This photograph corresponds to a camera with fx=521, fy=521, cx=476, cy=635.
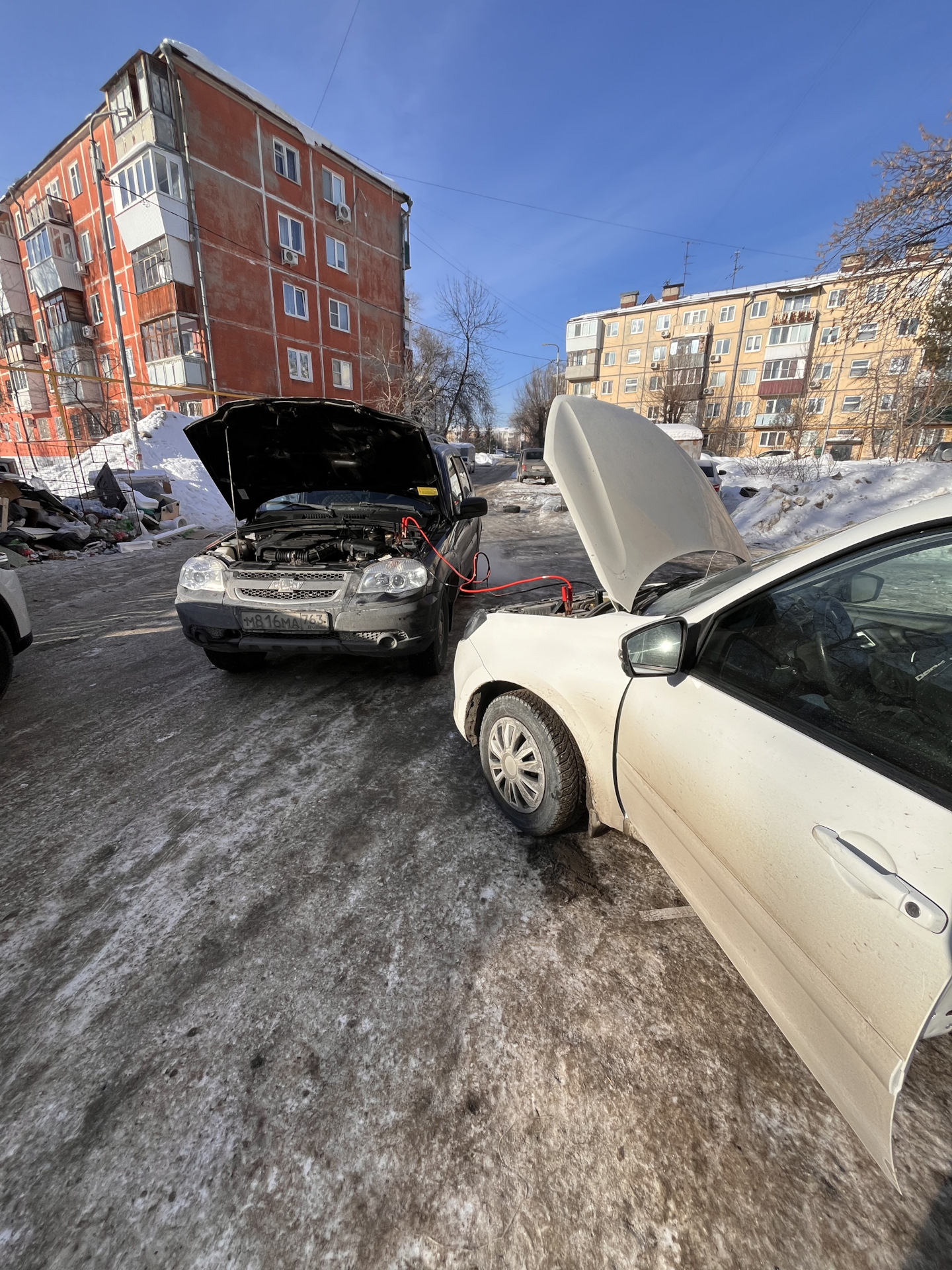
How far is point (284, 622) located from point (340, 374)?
30.4m

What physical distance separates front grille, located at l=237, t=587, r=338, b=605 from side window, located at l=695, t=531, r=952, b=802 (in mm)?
2583

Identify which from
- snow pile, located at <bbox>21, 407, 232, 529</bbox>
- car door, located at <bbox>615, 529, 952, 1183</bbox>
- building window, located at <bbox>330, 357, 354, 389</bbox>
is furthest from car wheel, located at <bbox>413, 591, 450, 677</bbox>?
building window, located at <bbox>330, 357, 354, 389</bbox>

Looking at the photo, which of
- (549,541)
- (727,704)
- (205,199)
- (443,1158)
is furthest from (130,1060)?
(205,199)

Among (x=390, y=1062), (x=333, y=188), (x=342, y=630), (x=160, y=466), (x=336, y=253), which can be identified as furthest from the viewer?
(x=336, y=253)

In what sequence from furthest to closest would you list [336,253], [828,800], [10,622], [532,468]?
[336,253]
[532,468]
[10,622]
[828,800]

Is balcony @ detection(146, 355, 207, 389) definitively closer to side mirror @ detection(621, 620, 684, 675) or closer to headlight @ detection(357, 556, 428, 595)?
headlight @ detection(357, 556, 428, 595)

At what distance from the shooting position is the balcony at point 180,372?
23.2 m

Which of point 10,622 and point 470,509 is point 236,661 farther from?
point 470,509

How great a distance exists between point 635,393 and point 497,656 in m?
53.9

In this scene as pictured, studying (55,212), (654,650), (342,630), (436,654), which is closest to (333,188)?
(55,212)

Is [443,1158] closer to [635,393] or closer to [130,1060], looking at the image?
[130,1060]

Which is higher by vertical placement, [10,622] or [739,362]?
[739,362]

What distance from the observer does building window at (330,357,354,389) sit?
28984 mm

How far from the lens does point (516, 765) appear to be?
8.14 ft
